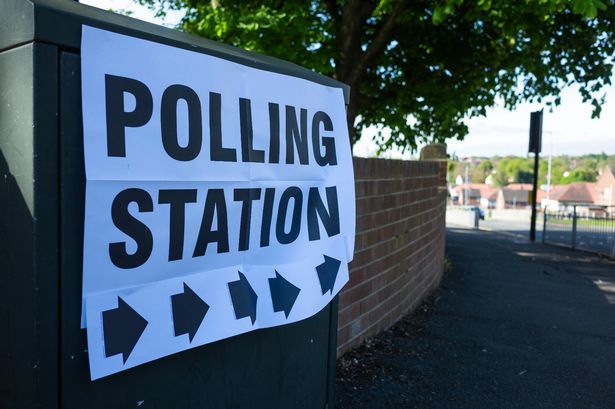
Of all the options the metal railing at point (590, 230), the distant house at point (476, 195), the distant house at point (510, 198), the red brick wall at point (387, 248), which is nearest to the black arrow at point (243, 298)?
the red brick wall at point (387, 248)

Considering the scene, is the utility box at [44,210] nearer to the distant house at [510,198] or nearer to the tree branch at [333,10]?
the tree branch at [333,10]

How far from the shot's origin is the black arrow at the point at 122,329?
1.67 m

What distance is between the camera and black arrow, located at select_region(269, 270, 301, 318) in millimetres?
2260

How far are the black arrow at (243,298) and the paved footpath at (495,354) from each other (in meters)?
1.57

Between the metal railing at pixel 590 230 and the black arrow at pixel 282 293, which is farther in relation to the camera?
the metal railing at pixel 590 230

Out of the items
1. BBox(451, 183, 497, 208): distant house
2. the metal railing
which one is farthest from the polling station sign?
BBox(451, 183, 497, 208): distant house

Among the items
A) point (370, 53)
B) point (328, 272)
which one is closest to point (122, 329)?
point (328, 272)

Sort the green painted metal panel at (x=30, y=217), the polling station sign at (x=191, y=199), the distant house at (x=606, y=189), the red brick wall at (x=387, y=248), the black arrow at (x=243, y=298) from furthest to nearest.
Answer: the distant house at (x=606, y=189), the red brick wall at (x=387, y=248), the black arrow at (x=243, y=298), the polling station sign at (x=191, y=199), the green painted metal panel at (x=30, y=217)

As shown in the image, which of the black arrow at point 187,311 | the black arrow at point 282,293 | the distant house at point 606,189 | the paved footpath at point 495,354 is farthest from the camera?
the distant house at point 606,189

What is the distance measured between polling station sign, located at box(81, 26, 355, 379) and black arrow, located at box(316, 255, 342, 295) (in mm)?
17

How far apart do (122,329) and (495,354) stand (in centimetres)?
377

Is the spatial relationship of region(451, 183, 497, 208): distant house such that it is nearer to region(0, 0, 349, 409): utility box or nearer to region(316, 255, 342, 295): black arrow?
region(316, 255, 342, 295): black arrow

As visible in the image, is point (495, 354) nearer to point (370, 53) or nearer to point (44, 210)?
point (44, 210)

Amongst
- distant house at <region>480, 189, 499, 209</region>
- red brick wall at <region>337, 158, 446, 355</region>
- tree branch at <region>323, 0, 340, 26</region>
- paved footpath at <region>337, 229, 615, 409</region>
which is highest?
tree branch at <region>323, 0, 340, 26</region>
